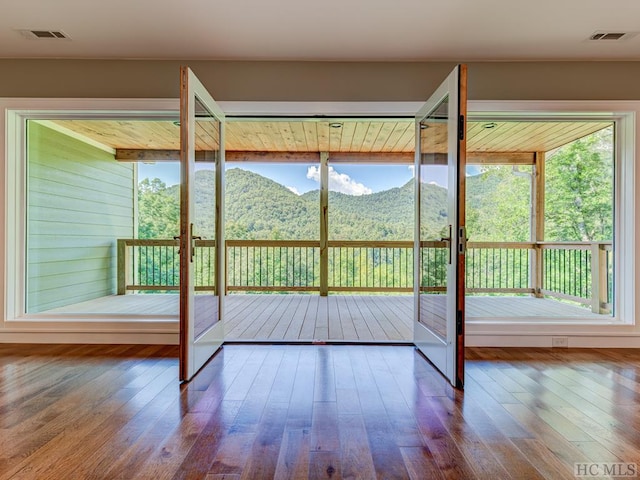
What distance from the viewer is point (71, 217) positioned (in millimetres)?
4504

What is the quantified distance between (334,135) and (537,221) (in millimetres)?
2875

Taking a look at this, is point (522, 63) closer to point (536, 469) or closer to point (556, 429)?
point (556, 429)

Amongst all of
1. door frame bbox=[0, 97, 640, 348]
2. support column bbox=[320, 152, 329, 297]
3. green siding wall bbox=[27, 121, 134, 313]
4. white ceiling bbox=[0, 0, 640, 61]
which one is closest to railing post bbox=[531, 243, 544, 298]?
door frame bbox=[0, 97, 640, 348]

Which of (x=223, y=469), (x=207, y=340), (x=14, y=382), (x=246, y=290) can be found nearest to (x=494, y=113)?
(x=207, y=340)

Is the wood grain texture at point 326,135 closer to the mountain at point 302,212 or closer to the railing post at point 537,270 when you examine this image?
the mountain at point 302,212

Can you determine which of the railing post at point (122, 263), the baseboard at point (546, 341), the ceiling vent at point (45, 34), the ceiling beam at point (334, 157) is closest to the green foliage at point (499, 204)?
the ceiling beam at point (334, 157)

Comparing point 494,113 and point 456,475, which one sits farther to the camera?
point 494,113

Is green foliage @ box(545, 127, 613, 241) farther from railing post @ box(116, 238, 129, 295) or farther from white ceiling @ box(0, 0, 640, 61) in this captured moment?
railing post @ box(116, 238, 129, 295)

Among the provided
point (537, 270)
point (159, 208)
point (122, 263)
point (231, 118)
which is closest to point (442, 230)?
point (537, 270)

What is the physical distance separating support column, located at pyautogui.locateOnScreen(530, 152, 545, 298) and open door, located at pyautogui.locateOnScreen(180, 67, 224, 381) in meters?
3.09

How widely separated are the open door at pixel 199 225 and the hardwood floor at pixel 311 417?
0.88ft

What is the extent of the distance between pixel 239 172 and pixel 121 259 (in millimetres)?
2427

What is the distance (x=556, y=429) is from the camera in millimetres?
1885

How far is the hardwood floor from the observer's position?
157cm
